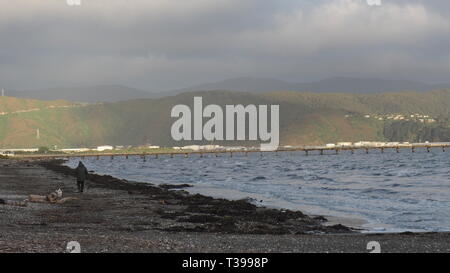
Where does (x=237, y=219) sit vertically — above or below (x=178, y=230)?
below

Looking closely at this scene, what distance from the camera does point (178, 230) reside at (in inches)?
864

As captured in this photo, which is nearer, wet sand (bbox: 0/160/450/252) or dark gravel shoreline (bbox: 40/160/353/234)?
wet sand (bbox: 0/160/450/252)

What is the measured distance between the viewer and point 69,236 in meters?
17.2

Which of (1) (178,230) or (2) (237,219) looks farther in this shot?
(2) (237,219)

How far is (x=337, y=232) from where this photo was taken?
22.8 m

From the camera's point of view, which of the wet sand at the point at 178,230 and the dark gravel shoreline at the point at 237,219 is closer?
the wet sand at the point at 178,230

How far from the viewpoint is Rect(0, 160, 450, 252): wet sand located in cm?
1603

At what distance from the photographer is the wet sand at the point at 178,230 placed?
1603 centimetres
